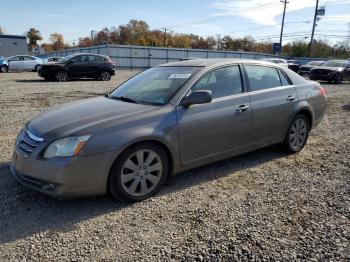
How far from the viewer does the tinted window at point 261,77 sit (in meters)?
4.78

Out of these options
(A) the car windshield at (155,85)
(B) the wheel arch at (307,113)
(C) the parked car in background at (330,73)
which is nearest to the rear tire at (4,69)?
(C) the parked car in background at (330,73)

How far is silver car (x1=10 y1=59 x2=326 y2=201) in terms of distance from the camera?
332 centimetres

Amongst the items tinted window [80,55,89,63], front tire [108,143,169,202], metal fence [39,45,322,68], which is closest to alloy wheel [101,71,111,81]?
tinted window [80,55,89,63]

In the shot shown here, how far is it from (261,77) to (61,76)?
49.6ft

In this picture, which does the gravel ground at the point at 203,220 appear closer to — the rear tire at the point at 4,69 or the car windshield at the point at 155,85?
the car windshield at the point at 155,85

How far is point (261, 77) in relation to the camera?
4.96 meters

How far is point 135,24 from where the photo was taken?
9450 centimetres

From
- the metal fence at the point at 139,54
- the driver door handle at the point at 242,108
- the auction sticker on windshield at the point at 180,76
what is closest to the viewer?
the auction sticker on windshield at the point at 180,76

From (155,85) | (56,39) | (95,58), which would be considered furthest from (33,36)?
(155,85)

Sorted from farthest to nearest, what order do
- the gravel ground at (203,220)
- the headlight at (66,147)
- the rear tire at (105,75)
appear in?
the rear tire at (105,75) < the headlight at (66,147) < the gravel ground at (203,220)

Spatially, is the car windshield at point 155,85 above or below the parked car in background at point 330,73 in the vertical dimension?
above

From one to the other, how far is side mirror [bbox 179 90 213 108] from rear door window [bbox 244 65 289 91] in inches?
43.0

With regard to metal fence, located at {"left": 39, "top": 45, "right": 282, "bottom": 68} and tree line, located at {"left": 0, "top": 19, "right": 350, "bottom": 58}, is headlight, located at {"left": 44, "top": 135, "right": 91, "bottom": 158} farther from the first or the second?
tree line, located at {"left": 0, "top": 19, "right": 350, "bottom": 58}

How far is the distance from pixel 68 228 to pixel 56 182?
→ 464 millimetres
